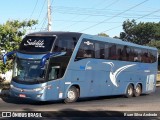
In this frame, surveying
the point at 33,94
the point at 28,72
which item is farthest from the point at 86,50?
the point at 33,94

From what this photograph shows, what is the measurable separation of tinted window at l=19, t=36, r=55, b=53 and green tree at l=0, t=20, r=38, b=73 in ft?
27.2

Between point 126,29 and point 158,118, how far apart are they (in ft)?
352

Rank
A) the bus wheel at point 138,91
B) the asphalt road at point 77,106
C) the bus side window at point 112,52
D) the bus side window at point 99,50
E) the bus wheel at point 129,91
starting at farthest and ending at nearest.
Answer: the bus wheel at point 138,91, the bus wheel at point 129,91, the bus side window at point 112,52, the bus side window at point 99,50, the asphalt road at point 77,106

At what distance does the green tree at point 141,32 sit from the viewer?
107500 millimetres

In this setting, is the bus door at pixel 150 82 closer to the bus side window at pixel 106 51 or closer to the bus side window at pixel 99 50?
the bus side window at pixel 106 51

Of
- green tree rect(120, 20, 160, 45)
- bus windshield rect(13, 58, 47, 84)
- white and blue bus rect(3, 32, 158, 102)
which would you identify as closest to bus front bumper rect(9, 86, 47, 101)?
white and blue bus rect(3, 32, 158, 102)

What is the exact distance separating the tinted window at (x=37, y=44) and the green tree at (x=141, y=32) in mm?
87250

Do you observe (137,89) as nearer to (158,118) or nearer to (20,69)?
(20,69)

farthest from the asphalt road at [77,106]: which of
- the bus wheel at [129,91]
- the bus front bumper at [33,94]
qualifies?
the bus wheel at [129,91]

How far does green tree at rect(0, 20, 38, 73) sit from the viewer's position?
92.2ft

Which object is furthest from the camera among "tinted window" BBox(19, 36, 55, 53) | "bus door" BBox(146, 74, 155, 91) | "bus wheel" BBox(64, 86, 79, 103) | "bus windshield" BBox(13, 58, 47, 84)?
"bus door" BBox(146, 74, 155, 91)

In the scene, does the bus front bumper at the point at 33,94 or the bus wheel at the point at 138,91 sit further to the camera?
the bus wheel at the point at 138,91

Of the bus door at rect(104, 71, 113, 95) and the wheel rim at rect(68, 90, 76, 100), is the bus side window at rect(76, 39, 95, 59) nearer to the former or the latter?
the wheel rim at rect(68, 90, 76, 100)

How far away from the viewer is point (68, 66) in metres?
20.1
